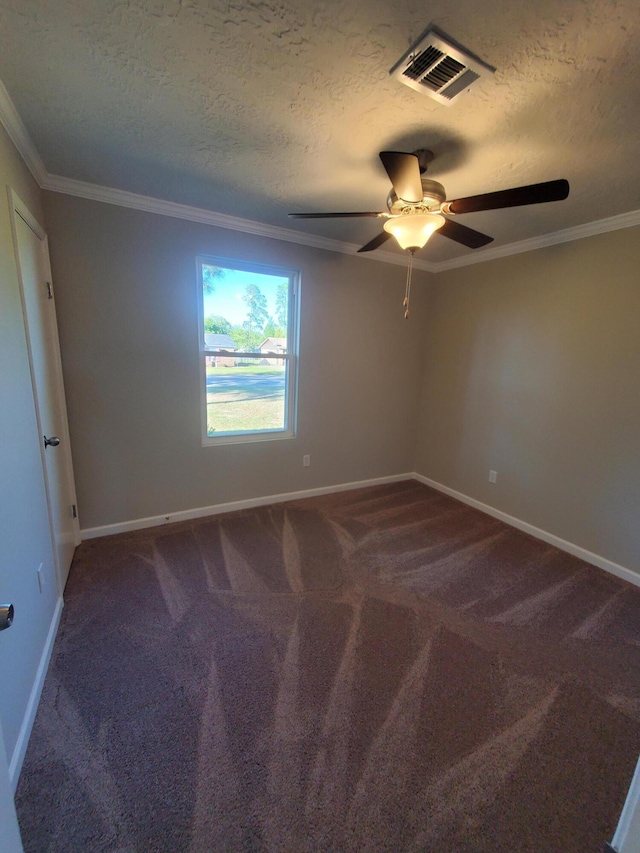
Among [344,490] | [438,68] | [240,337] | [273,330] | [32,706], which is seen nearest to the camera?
[438,68]

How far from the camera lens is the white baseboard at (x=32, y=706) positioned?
1146 mm

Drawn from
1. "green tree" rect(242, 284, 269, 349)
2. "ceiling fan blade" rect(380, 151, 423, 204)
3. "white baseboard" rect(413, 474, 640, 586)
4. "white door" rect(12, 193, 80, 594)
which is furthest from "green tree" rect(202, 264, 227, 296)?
"white baseboard" rect(413, 474, 640, 586)

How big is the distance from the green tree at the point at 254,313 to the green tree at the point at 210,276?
249 mm

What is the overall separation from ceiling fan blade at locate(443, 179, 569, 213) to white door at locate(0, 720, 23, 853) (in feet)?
7.37

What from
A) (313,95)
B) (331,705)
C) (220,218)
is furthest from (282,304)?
(331,705)

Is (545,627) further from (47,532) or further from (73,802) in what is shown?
(47,532)

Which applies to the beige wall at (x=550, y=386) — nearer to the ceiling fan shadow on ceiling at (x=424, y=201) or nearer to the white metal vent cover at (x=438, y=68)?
the ceiling fan shadow on ceiling at (x=424, y=201)

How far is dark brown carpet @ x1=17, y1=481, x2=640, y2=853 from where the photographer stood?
109 centimetres

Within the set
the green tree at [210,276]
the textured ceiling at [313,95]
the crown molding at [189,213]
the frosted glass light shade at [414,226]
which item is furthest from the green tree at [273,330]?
the frosted glass light shade at [414,226]

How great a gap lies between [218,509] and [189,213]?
2441 mm

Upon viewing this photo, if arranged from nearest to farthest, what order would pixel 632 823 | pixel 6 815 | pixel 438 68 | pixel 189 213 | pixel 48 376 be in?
pixel 6 815
pixel 632 823
pixel 438 68
pixel 48 376
pixel 189 213

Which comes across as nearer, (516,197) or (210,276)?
(516,197)

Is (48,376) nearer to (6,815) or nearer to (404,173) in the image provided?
(6,815)

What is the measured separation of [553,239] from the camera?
266 centimetres
